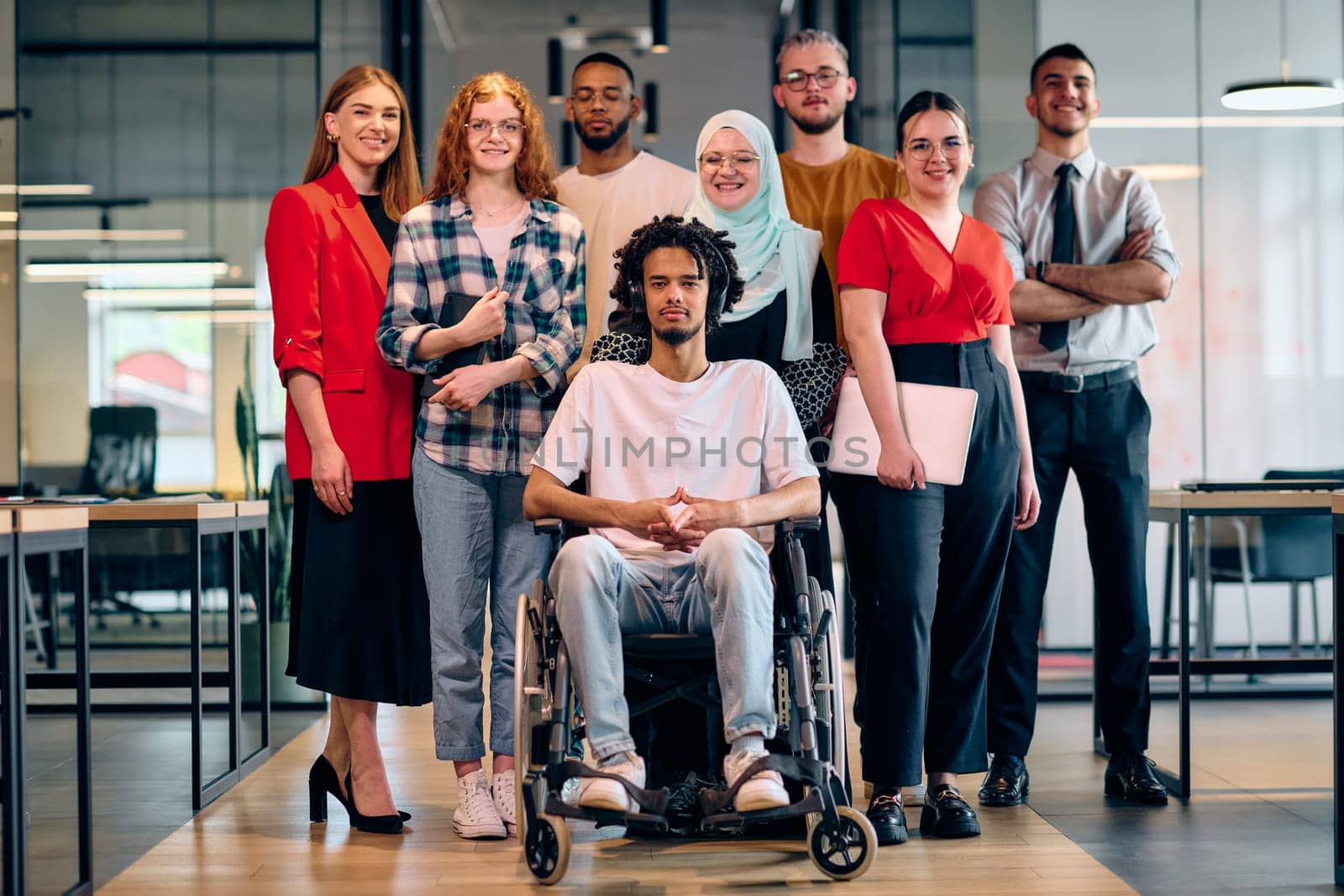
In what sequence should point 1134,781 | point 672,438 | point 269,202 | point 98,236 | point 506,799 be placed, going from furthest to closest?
point 98,236
point 269,202
point 1134,781
point 506,799
point 672,438

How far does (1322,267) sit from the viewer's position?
201 inches

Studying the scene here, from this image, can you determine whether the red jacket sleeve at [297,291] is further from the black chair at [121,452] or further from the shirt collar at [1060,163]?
the black chair at [121,452]

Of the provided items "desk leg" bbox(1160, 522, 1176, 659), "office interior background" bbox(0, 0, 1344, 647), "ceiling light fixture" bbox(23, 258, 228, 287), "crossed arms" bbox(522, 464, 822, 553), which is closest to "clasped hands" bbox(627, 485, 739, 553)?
"crossed arms" bbox(522, 464, 822, 553)

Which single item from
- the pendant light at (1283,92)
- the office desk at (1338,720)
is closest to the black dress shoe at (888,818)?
the office desk at (1338,720)

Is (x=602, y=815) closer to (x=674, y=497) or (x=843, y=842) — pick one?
(x=843, y=842)

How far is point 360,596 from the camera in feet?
9.68

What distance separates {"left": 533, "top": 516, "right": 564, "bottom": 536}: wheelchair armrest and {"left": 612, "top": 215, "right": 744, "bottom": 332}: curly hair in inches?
19.1

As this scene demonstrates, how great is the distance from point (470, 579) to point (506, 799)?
0.48 m

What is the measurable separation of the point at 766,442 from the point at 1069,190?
4.07ft

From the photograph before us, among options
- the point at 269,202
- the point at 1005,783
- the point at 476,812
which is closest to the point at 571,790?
the point at 476,812

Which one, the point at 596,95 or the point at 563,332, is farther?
the point at 596,95

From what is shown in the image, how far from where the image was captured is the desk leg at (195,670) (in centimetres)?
324

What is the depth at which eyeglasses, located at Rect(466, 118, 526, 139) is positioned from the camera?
291 cm

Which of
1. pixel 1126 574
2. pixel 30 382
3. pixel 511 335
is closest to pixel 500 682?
pixel 511 335
